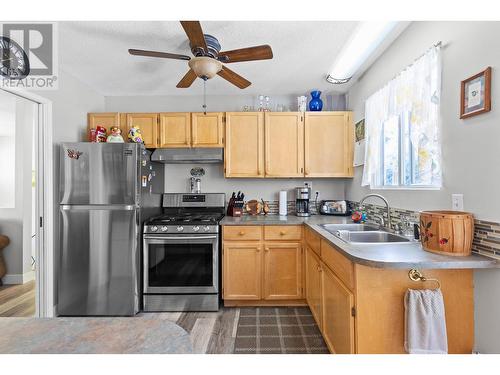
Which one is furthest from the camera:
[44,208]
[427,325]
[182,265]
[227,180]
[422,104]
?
[227,180]

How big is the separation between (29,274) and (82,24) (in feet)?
9.86

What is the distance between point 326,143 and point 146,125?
215 centimetres

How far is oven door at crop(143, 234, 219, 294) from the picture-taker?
98.3 inches

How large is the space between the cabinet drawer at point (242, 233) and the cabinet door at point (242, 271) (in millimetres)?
53

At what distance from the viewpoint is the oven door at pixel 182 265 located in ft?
8.19

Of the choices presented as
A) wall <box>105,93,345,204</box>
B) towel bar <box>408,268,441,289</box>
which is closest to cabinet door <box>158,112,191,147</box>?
wall <box>105,93,345,204</box>

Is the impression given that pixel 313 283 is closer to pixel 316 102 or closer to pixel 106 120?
pixel 316 102

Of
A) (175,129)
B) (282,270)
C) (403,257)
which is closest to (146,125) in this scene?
(175,129)

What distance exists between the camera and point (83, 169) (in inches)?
93.7

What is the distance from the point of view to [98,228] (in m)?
2.38

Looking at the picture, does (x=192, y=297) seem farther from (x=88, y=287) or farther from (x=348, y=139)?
(x=348, y=139)

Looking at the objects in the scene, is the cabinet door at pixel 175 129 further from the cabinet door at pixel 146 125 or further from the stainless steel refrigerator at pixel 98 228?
the stainless steel refrigerator at pixel 98 228

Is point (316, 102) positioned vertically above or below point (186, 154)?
above
